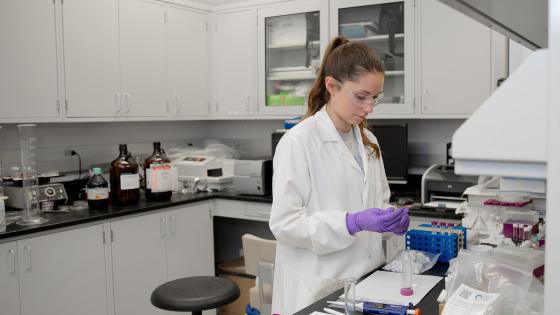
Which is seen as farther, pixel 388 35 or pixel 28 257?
pixel 388 35

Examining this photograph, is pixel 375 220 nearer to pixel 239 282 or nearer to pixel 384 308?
pixel 384 308

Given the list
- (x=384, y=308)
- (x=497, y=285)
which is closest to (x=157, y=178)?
(x=384, y=308)

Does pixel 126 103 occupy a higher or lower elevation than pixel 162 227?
higher

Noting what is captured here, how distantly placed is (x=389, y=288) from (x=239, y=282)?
2160 millimetres

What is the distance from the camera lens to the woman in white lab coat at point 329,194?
169 centimetres

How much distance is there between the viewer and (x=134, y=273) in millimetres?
3168

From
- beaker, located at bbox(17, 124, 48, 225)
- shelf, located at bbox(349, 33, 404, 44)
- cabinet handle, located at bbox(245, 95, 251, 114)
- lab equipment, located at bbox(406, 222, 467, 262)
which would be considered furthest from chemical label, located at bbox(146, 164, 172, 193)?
lab equipment, located at bbox(406, 222, 467, 262)

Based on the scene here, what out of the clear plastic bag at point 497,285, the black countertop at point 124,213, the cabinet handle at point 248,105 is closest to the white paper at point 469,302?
the clear plastic bag at point 497,285

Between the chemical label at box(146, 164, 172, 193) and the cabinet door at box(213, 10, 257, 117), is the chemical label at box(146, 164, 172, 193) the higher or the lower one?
the lower one

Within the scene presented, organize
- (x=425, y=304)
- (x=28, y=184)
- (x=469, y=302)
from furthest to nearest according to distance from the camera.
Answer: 1. (x=28, y=184)
2. (x=425, y=304)
3. (x=469, y=302)

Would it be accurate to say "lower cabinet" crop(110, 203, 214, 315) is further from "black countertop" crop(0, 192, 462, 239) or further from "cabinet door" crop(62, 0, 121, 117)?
"cabinet door" crop(62, 0, 121, 117)

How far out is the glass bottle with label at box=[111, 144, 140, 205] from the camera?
325cm

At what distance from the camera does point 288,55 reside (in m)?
3.99

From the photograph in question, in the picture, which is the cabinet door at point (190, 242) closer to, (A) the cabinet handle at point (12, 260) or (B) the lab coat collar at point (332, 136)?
(A) the cabinet handle at point (12, 260)
